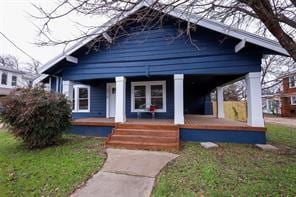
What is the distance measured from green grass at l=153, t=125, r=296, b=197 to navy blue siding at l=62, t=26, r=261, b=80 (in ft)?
10.5

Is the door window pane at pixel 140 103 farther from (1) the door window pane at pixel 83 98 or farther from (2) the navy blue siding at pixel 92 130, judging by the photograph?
(1) the door window pane at pixel 83 98

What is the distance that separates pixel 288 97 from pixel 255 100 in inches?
950

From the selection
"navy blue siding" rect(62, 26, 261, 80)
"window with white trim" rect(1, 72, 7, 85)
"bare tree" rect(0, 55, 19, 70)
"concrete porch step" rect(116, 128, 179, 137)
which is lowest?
"concrete porch step" rect(116, 128, 179, 137)

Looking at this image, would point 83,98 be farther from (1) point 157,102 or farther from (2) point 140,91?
(1) point 157,102

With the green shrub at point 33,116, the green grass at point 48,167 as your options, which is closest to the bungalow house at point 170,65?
the green grass at point 48,167

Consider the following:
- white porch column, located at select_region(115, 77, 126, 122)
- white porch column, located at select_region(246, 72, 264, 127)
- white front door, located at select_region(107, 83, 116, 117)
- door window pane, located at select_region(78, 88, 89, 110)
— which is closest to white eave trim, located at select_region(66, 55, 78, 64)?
white porch column, located at select_region(115, 77, 126, 122)

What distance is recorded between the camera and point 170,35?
8789mm

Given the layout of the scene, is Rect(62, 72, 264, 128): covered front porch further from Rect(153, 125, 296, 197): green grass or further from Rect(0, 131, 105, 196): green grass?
Rect(0, 131, 105, 196): green grass

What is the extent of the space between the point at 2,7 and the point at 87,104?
8749 millimetres

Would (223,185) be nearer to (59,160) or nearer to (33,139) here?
(59,160)

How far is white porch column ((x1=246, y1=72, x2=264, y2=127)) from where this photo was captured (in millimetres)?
7988

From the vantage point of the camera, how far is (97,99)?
1317cm

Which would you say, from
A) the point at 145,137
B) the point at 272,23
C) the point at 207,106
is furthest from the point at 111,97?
the point at 272,23

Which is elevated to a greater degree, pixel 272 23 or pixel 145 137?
pixel 272 23
